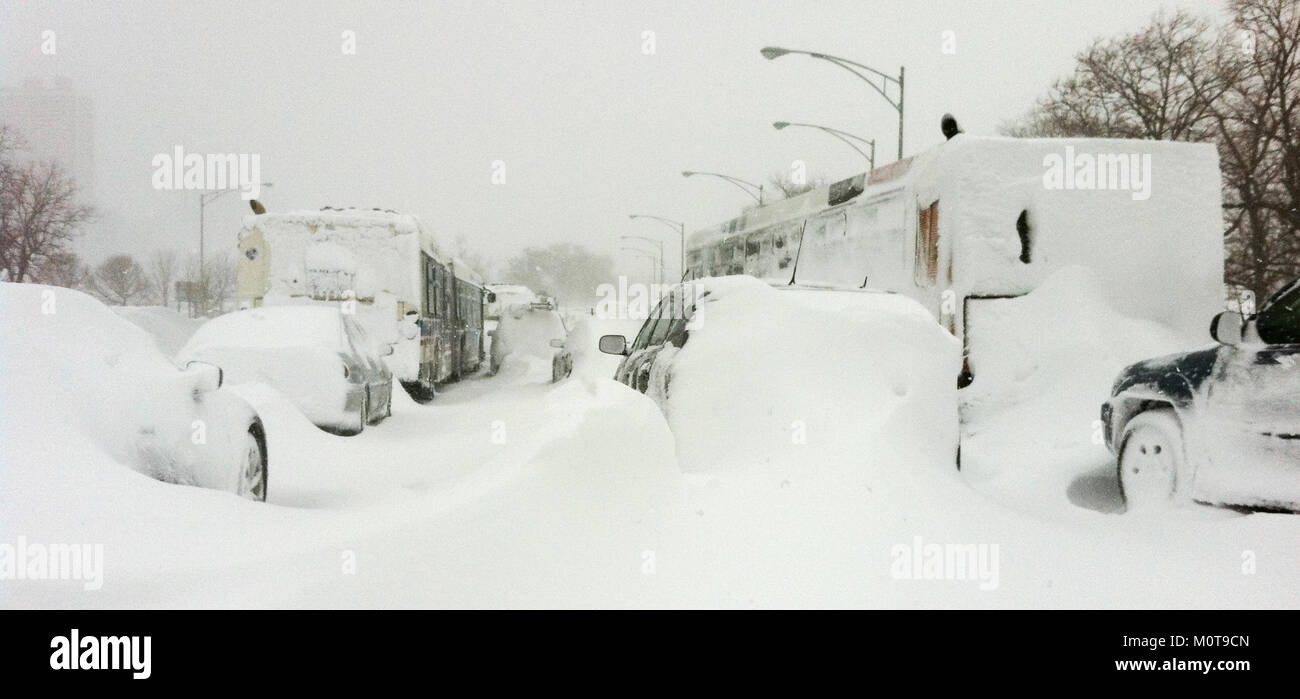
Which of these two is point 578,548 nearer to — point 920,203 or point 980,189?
point 980,189

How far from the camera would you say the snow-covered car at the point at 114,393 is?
4.18 meters

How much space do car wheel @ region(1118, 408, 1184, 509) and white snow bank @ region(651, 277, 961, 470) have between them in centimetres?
192

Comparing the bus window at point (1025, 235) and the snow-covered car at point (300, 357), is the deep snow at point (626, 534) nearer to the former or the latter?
the snow-covered car at point (300, 357)

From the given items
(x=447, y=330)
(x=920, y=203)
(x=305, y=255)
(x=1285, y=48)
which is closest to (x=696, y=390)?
(x=920, y=203)

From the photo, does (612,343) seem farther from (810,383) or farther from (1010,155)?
(1010,155)

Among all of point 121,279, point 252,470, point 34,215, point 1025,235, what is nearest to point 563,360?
point 1025,235

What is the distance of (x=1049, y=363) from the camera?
11.2 meters

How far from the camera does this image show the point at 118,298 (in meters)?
37.2

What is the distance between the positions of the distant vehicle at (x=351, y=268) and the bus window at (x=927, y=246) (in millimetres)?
8213

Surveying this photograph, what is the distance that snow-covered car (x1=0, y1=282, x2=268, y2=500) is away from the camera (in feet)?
13.7

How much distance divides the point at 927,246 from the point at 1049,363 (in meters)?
2.22

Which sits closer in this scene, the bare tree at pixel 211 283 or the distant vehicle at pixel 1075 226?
the distant vehicle at pixel 1075 226

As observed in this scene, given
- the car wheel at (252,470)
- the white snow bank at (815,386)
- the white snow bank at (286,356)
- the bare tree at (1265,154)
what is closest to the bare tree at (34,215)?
the white snow bank at (286,356)
